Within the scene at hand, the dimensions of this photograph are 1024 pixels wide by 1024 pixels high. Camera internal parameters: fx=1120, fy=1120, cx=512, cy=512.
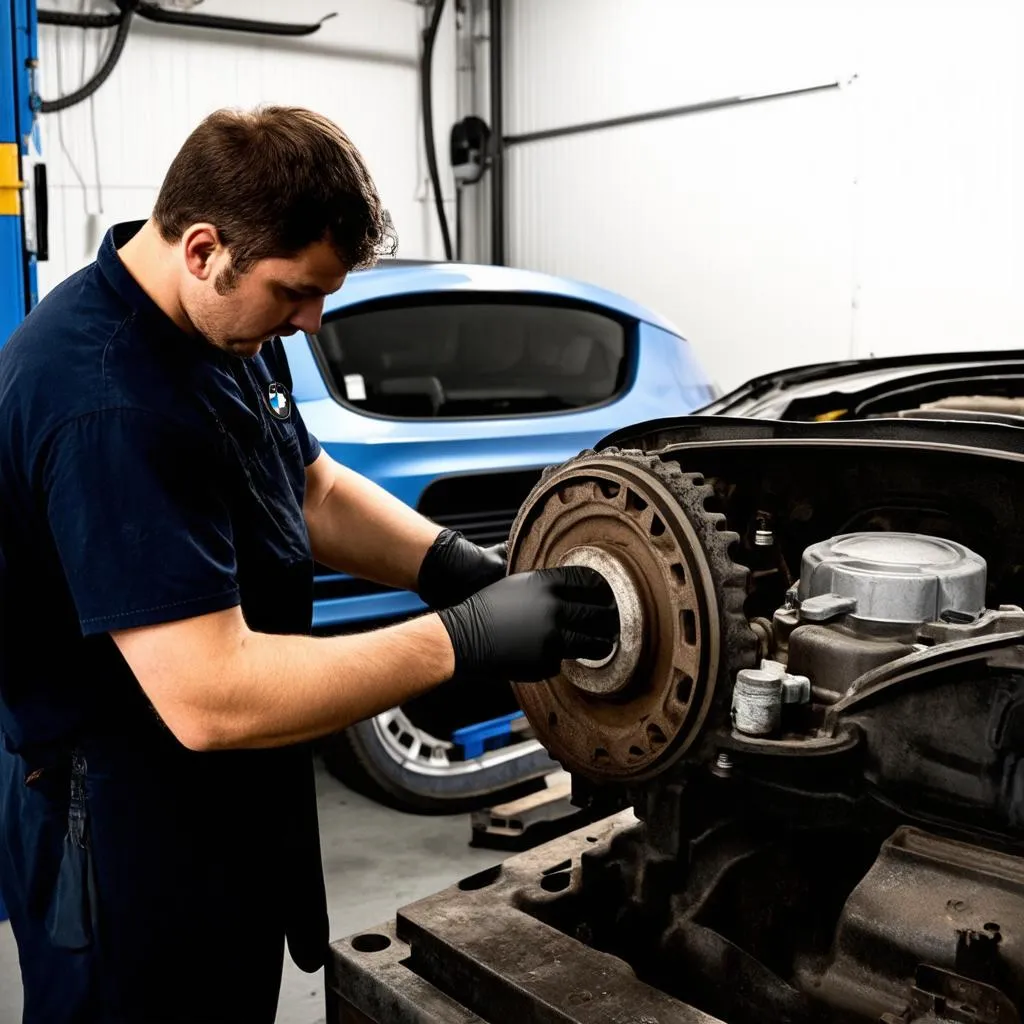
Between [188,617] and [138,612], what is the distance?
5 centimetres

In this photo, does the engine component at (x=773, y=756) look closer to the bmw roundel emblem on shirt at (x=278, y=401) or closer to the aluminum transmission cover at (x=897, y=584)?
the aluminum transmission cover at (x=897, y=584)

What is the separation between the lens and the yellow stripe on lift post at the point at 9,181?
2.49 metres

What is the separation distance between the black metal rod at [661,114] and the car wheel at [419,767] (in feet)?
11.2

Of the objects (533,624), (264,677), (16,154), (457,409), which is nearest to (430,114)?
(457,409)

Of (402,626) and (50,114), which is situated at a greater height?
(50,114)

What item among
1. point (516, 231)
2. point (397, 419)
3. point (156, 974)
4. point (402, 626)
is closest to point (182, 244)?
point (402, 626)

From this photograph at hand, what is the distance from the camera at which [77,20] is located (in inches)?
201

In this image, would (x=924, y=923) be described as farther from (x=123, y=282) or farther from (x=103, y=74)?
(x=103, y=74)

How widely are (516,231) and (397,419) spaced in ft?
13.7

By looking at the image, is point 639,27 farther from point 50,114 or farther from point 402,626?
point 402,626

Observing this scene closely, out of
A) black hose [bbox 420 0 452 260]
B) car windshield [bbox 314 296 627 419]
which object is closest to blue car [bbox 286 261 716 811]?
car windshield [bbox 314 296 627 419]

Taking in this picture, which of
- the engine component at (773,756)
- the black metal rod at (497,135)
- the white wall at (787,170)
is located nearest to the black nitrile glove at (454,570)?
the engine component at (773,756)

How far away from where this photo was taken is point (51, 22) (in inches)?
199

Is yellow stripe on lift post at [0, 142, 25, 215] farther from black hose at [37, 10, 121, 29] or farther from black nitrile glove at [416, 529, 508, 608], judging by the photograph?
black hose at [37, 10, 121, 29]
